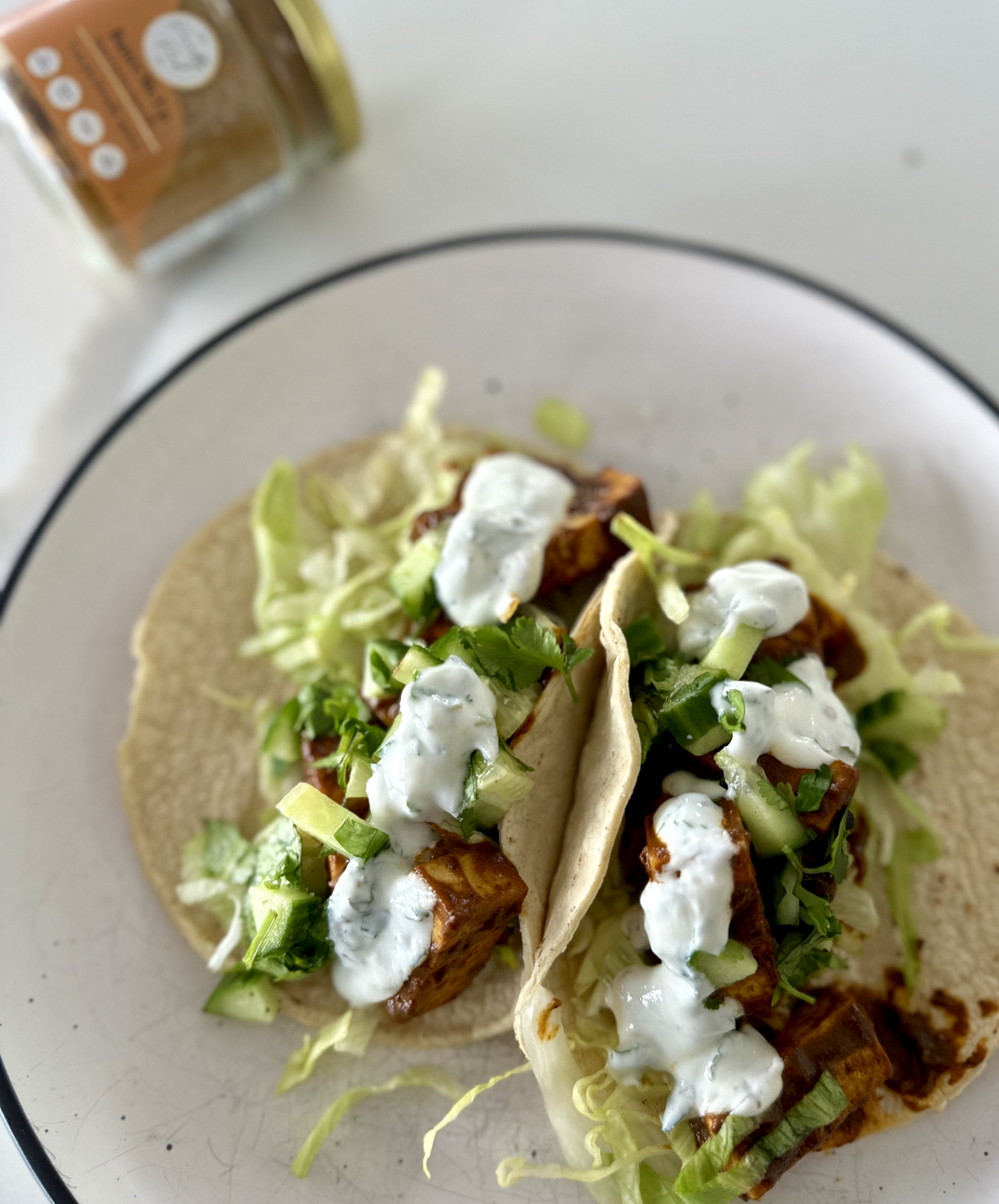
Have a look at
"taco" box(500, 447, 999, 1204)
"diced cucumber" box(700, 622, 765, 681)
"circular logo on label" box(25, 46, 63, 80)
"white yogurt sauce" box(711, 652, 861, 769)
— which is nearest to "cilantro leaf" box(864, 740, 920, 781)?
"taco" box(500, 447, 999, 1204)

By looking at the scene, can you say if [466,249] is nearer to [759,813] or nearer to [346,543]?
[346,543]

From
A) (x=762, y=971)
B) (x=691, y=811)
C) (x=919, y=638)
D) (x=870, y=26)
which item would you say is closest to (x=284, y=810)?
(x=691, y=811)

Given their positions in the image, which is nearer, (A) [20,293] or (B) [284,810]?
(B) [284,810]

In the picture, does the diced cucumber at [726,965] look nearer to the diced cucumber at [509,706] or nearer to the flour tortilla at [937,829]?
the flour tortilla at [937,829]

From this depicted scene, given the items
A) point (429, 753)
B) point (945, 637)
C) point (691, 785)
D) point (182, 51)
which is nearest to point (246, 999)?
point (429, 753)

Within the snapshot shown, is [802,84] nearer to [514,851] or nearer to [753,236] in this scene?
[753,236]

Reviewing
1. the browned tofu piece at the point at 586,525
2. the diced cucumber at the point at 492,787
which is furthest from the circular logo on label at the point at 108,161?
the diced cucumber at the point at 492,787
